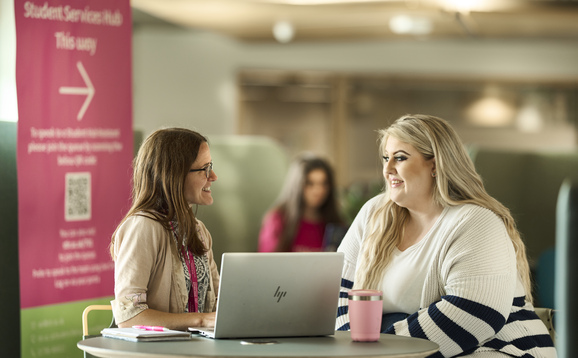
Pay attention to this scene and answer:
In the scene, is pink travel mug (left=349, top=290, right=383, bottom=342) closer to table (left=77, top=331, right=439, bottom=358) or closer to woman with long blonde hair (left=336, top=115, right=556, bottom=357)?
table (left=77, top=331, right=439, bottom=358)

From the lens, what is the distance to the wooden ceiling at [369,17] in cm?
700

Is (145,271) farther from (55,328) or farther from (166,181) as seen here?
(55,328)

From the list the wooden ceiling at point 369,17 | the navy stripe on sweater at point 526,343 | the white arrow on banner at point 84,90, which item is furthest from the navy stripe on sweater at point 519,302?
the wooden ceiling at point 369,17

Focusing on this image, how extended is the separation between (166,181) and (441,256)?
0.83m

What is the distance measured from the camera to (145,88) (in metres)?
8.87

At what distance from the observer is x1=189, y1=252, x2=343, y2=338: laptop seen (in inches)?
77.3

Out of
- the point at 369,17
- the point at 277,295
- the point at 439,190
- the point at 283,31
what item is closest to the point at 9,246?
the point at 277,295

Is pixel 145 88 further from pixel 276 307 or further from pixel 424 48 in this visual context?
pixel 276 307

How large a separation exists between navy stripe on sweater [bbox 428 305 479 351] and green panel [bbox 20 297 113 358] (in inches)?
51.3

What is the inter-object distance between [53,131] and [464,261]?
1643 mm

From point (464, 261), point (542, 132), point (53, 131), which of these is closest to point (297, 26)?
point (542, 132)

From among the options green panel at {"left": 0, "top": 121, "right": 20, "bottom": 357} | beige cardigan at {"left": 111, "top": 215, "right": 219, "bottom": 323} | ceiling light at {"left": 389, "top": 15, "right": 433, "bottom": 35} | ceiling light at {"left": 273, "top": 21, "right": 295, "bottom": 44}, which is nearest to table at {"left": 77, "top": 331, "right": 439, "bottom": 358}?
beige cardigan at {"left": 111, "top": 215, "right": 219, "bottom": 323}

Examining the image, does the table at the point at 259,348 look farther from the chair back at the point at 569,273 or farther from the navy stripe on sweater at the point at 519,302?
the navy stripe on sweater at the point at 519,302

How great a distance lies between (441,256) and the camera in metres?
2.49
